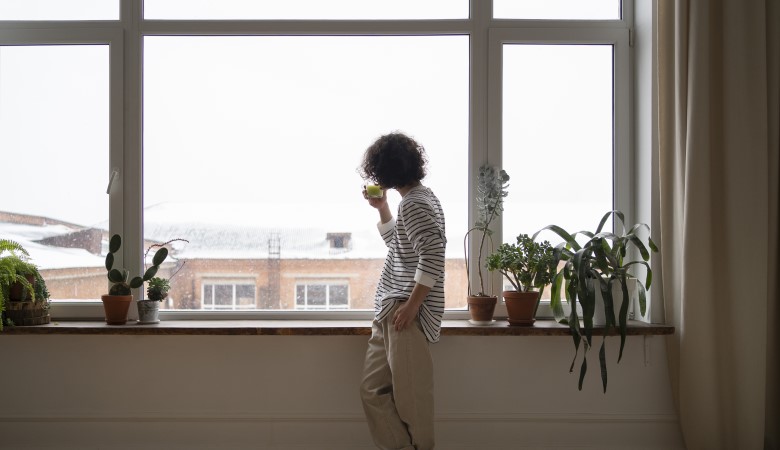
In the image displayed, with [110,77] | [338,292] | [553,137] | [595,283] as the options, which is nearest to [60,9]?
[110,77]

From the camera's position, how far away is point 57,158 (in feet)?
9.19

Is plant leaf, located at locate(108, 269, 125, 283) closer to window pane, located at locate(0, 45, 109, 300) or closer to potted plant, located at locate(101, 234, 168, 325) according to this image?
potted plant, located at locate(101, 234, 168, 325)

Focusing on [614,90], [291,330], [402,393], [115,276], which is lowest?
[402,393]

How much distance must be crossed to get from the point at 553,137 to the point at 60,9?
2258mm

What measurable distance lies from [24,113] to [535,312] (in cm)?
238

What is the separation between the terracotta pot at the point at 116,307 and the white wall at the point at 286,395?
0.08m

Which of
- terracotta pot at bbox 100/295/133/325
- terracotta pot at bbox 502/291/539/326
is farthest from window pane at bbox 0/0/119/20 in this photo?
terracotta pot at bbox 502/291/539/326

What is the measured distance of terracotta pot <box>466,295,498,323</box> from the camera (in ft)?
8.55

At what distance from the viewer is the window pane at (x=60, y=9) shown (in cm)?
279

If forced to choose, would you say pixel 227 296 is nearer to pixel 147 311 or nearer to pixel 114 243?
pixel 147 311

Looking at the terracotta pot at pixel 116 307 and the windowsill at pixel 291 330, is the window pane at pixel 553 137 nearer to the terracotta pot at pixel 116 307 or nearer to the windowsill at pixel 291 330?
the windowsill at pixel 291 330

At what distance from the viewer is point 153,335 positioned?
265cm

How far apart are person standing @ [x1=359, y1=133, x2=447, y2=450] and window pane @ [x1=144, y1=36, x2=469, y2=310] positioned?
379mm

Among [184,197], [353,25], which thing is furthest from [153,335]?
[353,25]
